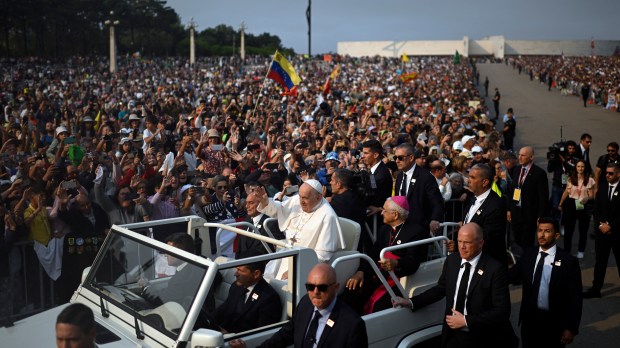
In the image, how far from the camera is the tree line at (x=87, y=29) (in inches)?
2373

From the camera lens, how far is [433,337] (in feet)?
16.9

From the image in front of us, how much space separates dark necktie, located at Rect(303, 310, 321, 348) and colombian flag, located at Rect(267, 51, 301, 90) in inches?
559

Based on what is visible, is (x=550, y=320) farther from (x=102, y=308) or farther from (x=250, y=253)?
(x=102, y=308)

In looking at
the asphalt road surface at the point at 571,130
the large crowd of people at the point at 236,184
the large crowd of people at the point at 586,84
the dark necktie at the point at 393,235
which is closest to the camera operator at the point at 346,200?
the large crowd of people at the point at 236,184

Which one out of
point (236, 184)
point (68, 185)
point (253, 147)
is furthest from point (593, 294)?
point (68, 185)

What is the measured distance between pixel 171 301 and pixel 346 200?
2.68 metres

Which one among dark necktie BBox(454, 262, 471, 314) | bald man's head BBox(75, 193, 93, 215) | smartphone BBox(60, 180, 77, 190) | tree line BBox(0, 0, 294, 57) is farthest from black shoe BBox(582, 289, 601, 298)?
tree line BBox(0, 0, 294, 57)

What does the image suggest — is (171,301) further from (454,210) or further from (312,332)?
(454,210)

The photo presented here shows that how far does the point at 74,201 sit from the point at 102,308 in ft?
8.88

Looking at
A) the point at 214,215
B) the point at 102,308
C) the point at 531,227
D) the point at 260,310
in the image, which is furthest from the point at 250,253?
the point at 531,227

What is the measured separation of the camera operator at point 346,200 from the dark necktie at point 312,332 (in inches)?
97.1

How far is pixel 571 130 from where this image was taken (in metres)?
26.5

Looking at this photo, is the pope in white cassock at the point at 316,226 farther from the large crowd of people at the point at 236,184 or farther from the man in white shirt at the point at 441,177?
the man in white shirt at the point at 441,177

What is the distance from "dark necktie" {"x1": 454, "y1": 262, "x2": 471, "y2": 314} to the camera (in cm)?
458
